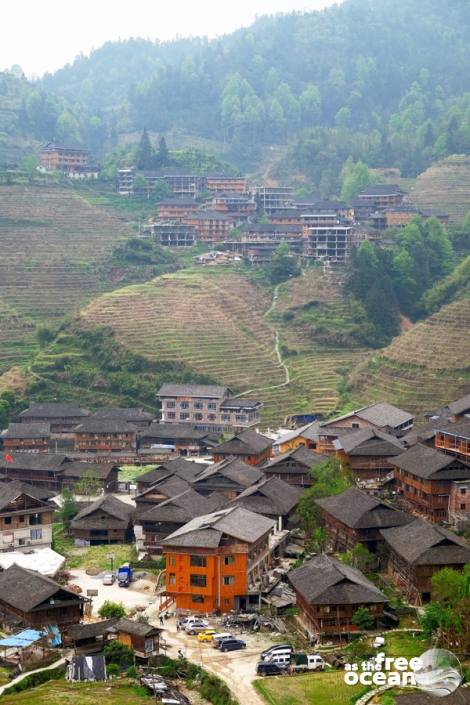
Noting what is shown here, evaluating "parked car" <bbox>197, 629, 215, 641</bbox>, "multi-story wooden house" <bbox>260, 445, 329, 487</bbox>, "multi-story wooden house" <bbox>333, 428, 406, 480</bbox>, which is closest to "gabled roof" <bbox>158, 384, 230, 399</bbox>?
"multi-story wooden house" <bbox>260, 445, 329, 487</bbox>

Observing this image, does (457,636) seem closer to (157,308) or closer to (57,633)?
(57,633)

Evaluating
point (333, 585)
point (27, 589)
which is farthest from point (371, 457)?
point (27, 589)

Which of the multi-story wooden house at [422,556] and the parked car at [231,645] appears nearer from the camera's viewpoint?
the parked car at [231,645]

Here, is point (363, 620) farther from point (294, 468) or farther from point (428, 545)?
point (294, 468)

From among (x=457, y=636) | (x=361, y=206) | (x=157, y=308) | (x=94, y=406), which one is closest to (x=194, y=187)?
(x=361, y=206)

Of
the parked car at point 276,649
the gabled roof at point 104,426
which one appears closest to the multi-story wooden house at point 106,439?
the gabled roof at point 104,426

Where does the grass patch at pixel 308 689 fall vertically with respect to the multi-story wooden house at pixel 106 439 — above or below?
above

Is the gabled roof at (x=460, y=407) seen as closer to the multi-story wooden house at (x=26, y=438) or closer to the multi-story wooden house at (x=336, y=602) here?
the multi-story wooden house at (x=336, y=602)
